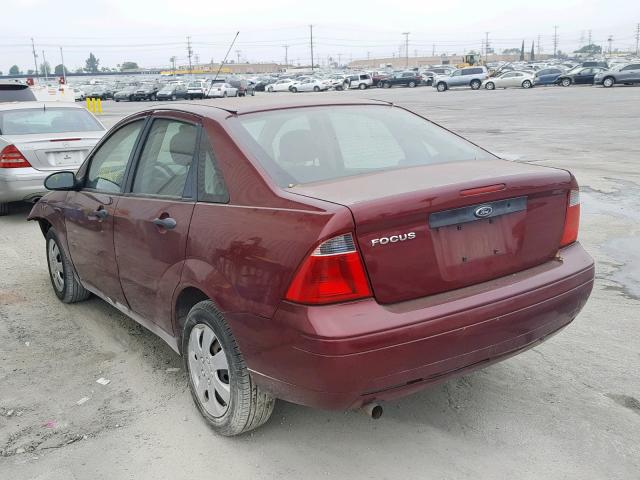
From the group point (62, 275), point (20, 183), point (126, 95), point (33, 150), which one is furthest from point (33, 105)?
point (126, 95)

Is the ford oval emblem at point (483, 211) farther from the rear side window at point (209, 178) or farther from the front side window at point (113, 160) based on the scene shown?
the front side window at point (113, 160)

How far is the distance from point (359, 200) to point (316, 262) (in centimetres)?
32

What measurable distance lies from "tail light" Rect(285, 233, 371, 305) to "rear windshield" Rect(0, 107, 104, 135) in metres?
7.59

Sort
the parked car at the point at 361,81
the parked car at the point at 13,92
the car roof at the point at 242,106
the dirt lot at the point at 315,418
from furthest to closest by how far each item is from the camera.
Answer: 1. the parked car at the point at 361,81
2. the parked car at the point at 13,92
3. the car roof at the point at 242,106
4. the dirt lot at the point at 315,418

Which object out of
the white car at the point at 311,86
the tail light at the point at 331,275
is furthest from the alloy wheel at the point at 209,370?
the white car at the point at 311,86

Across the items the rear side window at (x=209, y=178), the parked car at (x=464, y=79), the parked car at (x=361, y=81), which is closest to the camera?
the rear side window at (x=209, y=178)

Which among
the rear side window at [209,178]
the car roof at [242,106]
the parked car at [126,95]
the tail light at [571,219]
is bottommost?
the parked car at [126,95]

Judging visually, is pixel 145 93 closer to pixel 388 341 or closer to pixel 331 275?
pixel 331 275

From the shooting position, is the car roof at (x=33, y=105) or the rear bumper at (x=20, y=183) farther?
the car roof at (x=33, y=105)

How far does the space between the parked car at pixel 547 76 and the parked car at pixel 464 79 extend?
3883mm

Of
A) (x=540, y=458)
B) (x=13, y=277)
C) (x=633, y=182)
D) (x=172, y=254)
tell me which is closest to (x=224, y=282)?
(x=172, y=254)

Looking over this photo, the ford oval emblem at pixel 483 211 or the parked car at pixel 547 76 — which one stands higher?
the ford oval emblem at pixel 483 211

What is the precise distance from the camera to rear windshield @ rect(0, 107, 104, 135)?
908 centimetres

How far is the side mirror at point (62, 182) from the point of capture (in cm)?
455
